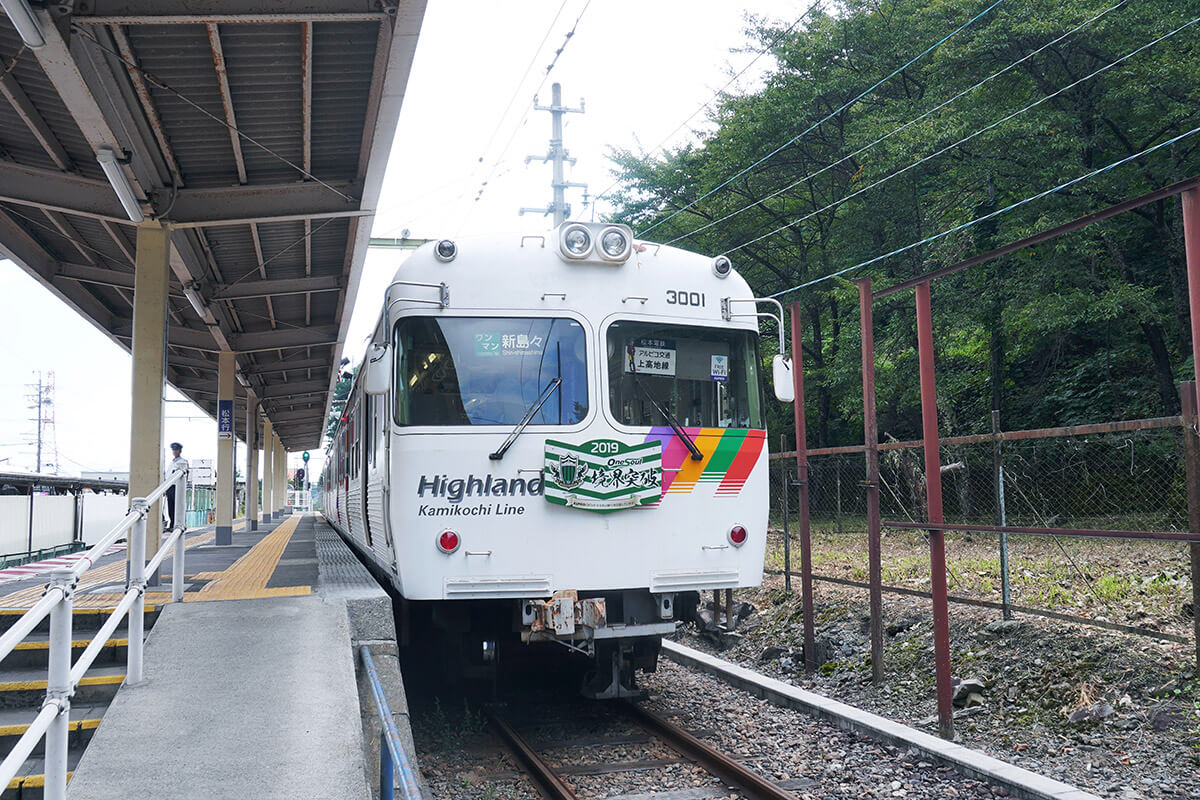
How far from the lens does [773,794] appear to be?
17.4 feet

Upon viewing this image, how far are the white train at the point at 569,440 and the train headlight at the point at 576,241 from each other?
0.01 metres

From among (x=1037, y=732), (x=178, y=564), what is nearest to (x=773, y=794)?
(x=1037, y=732)

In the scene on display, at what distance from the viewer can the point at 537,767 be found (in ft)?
19.8

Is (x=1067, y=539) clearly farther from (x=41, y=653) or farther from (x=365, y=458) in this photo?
(x=41, y=653)

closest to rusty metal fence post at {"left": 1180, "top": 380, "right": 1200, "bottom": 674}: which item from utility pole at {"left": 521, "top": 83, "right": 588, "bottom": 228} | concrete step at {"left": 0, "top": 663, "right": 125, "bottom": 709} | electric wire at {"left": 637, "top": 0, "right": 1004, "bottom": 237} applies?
concrete step at {"left": 0, "top": 663, "right": 125, "bottom": 709}

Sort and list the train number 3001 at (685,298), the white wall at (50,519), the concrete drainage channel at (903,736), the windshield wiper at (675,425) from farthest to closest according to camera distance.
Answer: the white wall at (50,519) → the train number 3001 at (685,298) → the windshield wiper at (675,425) → the concrete drainage channel at (903,736)

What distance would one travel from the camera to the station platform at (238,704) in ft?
12.9

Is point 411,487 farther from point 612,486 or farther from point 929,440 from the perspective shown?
point 929,440

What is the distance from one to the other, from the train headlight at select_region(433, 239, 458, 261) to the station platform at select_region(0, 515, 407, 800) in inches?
92.8

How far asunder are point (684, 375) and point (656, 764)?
8.79 feet

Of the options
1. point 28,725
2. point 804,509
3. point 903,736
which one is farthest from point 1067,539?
point 28,725

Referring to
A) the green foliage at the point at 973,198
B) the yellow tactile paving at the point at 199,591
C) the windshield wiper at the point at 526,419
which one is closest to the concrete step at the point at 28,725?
the yellow tactile paving at the point at 199,591

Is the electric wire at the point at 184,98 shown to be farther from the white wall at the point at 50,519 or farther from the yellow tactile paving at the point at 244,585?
the white wall at the point at 50,519

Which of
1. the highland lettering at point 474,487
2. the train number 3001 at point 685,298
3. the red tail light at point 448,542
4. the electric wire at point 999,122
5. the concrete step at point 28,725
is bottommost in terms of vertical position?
the concrete step at point 28,725
